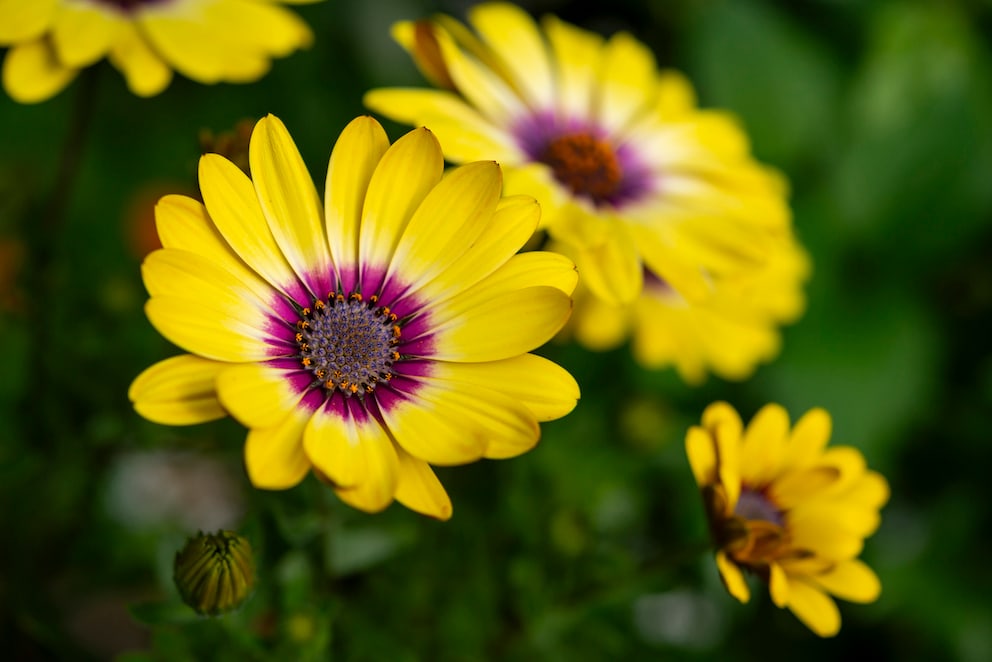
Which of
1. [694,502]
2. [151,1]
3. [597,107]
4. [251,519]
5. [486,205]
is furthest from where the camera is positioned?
[694,502]

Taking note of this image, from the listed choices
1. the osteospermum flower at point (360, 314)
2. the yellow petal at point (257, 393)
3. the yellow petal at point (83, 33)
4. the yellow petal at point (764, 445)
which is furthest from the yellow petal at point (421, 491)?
the yellow petal at point (83, 33)

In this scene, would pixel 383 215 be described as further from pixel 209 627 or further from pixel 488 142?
pixel 209 627

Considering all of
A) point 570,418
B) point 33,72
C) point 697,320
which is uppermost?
point 33,72

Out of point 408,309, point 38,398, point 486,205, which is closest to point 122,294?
point 38,398

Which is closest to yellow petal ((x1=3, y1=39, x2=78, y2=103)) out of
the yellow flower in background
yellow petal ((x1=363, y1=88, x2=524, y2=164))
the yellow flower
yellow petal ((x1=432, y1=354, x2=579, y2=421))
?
the yellow flower

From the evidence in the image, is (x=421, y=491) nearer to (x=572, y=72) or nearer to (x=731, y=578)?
(x=731, y=578)

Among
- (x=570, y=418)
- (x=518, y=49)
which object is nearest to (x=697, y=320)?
(x=570, y=418)

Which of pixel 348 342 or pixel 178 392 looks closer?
pixel 178 392
